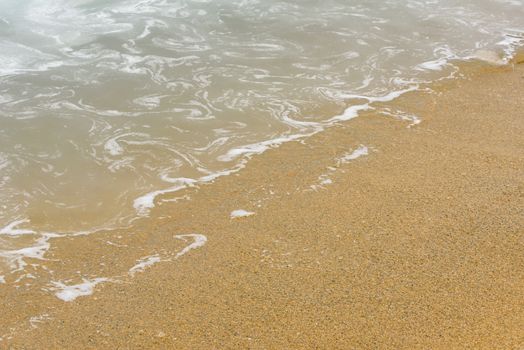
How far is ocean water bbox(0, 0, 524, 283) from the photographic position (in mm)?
4441

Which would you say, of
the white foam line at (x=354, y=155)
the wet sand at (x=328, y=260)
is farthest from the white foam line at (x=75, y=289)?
the white foam line at (x=354, y=155)

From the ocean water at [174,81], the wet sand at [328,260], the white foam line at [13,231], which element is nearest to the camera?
the wet sand at [328,260]

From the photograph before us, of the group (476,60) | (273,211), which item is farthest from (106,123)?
(476,60)

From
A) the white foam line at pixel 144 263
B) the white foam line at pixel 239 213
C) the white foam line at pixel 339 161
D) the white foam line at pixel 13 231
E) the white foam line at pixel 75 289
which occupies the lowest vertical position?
the white foam line at pixel 13 231

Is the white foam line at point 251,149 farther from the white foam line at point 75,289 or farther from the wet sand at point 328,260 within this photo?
the white foam line at point 75,289

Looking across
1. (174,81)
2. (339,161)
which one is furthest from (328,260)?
(174,81)

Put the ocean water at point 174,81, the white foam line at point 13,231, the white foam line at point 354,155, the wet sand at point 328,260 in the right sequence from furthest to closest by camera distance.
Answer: the white foam line at point 354,155 → the ocean water at point 174,81 → the white foam line at point 13,231 → the wet sand at point 328,260

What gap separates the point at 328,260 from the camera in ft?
11.2

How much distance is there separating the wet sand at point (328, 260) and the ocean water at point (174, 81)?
0.41 meters

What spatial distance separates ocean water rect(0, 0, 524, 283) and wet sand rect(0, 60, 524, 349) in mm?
413

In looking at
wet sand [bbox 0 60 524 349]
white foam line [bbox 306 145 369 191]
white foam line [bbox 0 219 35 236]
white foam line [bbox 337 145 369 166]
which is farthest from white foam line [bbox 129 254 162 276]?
white foam line [bbox 337 145 369 166]

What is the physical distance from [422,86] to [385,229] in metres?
2.74

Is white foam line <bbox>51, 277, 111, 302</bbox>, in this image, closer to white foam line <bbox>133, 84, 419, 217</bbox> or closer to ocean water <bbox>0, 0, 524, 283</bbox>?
ocean water <bbox>0, 0, 524, 283</bbox>

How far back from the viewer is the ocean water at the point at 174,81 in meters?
4.44
